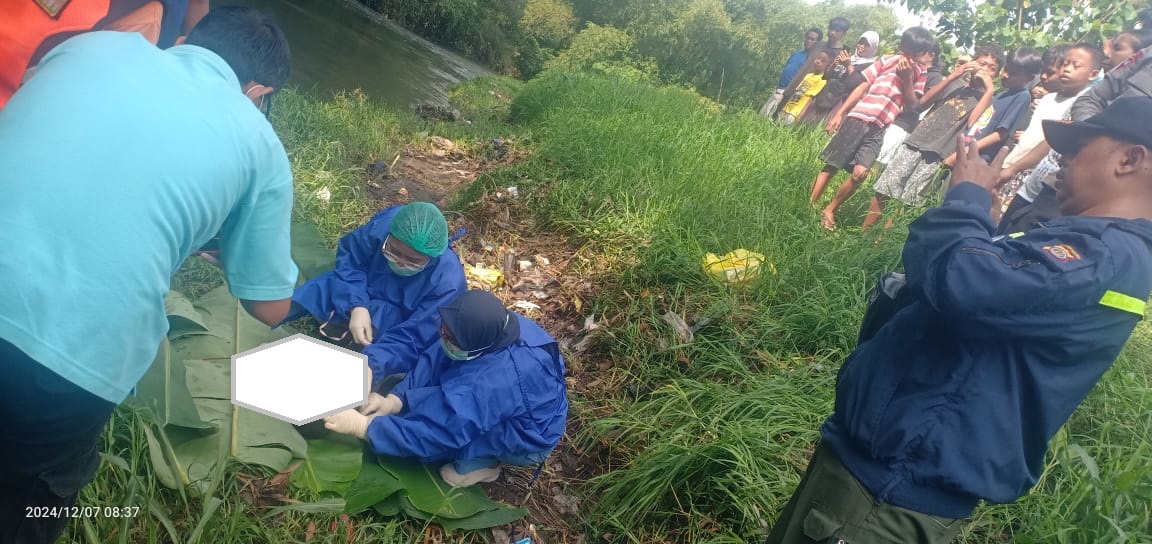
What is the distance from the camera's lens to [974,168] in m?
1.54

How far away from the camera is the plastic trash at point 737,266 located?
366 cm

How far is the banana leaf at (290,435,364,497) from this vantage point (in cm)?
211

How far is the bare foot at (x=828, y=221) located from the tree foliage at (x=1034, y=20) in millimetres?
3098

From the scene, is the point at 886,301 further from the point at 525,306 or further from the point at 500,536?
the point at 525,306

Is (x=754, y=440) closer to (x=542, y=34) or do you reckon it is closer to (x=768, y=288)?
(x=768, y=288)

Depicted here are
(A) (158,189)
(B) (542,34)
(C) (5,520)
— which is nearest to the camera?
(A) (158,189)

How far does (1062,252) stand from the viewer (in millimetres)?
1310

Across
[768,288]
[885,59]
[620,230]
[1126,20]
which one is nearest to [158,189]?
[768,288]

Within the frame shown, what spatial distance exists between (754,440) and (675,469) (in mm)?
322

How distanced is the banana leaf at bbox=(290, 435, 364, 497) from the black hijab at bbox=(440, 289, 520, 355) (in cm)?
52

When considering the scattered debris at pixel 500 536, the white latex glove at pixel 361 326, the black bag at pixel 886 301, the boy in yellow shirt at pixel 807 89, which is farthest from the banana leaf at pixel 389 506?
the boy in yellow shirt at pixel 807 89

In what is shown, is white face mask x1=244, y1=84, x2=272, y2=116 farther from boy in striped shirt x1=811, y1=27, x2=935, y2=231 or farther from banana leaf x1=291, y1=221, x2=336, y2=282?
boy in striped shirt x1=811, y1=27, x2=935, y2=231

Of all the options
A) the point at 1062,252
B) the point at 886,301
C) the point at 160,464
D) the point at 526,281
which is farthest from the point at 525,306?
Answer: the point at 1062,252

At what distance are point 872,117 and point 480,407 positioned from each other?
12.0 feet
